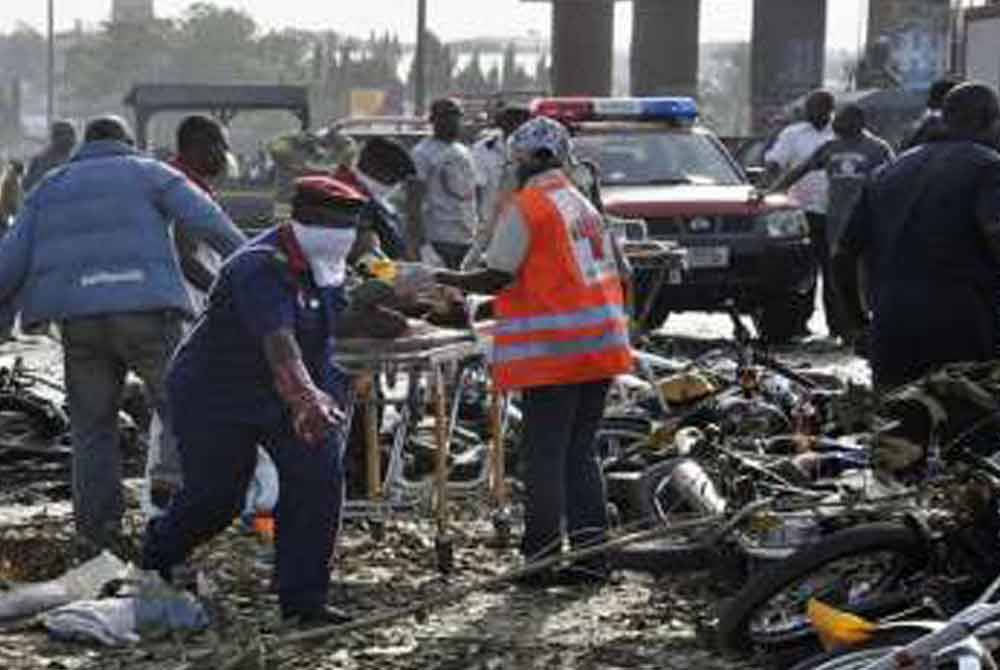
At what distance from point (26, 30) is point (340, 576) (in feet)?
513

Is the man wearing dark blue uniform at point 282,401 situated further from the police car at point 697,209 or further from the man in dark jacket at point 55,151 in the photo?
the man in dark jacket at point 55,151

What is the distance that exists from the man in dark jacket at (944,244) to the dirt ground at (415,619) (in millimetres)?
1198

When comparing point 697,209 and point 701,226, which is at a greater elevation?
point 697,209

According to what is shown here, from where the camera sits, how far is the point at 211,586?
7.76 metres

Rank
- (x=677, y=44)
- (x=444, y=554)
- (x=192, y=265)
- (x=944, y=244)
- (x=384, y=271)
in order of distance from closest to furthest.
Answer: (x=944, y=244), (x=444, y=554), (x=384, y=271), (x=192, y=265), (x=677, y=44)

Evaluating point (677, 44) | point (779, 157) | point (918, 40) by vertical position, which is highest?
point (918, 40)

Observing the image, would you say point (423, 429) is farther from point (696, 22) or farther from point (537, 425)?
point (696, 22)

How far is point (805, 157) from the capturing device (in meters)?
16.4

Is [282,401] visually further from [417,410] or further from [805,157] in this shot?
[805,157]

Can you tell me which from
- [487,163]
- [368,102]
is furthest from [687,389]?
[368,102]

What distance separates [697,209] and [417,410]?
7130 millimetres

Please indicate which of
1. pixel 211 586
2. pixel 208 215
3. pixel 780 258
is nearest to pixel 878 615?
pixel 211 586

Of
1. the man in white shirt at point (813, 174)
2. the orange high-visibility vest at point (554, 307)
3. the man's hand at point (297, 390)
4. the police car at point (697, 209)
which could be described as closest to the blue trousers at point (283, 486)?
the man's hand at point (297, 390)

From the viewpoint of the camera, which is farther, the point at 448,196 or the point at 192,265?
the point at 448,196
